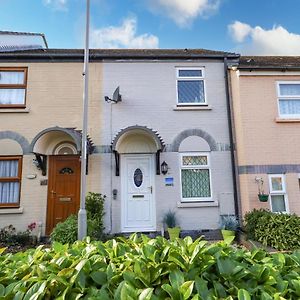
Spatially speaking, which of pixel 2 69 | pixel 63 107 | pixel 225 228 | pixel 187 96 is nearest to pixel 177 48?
pixel 187 96

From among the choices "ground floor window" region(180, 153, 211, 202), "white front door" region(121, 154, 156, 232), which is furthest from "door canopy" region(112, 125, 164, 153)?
"ground floor window" region(180, 153, 211, 202)

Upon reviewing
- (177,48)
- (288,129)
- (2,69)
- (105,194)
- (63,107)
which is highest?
(177,48)

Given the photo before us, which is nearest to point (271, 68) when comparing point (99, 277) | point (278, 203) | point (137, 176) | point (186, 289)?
point (278, 203)

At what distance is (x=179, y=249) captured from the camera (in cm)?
206

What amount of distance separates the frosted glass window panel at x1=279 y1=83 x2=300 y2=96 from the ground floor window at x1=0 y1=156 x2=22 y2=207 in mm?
8914

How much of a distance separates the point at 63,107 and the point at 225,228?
21.1 feet

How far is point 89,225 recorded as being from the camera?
6.82 m

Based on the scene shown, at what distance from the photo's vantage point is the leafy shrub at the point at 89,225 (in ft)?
21.2

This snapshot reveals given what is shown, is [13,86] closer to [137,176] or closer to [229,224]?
[137,176]

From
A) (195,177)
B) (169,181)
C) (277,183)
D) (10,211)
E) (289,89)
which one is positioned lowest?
(10,211)

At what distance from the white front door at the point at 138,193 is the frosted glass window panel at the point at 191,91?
2351 millimetres

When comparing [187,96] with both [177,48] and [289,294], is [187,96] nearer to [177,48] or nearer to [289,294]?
[177,48]

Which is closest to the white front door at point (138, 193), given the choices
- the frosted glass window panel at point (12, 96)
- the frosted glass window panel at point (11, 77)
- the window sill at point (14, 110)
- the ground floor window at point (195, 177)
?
the ground floor window at point (195, 177)

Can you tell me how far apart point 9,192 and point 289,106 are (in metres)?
9.52
